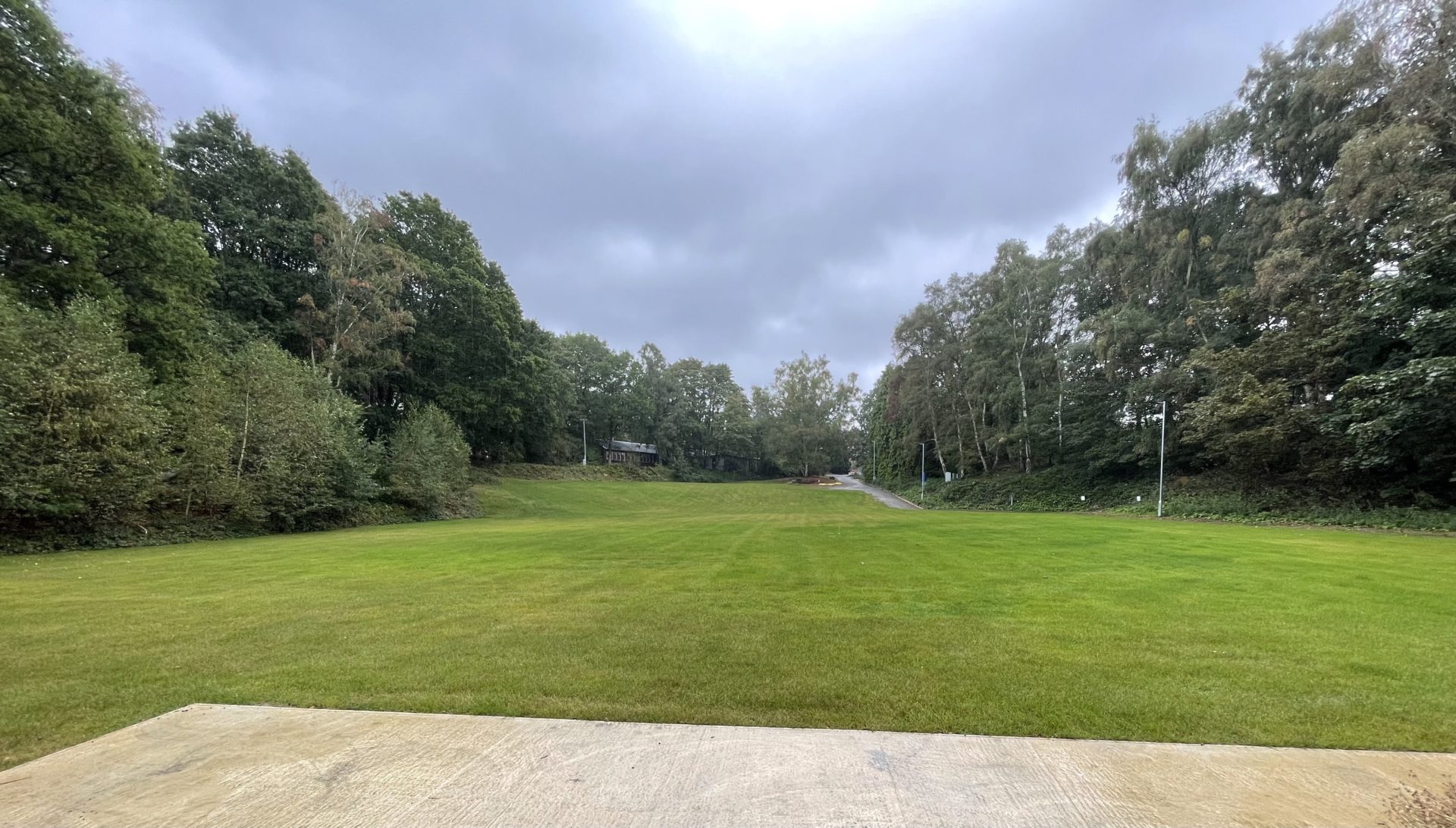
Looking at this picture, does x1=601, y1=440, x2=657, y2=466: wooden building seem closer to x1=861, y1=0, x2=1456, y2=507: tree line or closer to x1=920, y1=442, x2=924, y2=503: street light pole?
x1=920, y1=442, x2=924, y2=503: street light pole

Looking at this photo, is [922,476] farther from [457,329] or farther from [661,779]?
[661,779]

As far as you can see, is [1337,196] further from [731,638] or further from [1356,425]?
[731,638]

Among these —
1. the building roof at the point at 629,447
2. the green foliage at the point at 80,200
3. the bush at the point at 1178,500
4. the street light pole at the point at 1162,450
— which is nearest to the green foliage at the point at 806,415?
the building roof at the point at 629,447

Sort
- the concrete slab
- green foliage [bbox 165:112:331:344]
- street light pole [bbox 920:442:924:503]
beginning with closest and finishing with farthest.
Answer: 1. the concrete slab
2. green foliage [bbox 165:112:331:344]
3. street light pole [bbox 920:442:924:503]

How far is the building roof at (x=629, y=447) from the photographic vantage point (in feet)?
230

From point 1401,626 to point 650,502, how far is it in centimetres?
3489

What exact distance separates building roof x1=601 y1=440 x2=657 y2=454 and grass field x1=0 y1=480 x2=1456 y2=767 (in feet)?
196

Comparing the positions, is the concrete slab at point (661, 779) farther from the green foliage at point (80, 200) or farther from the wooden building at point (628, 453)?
the wooden building at point (628, 453)

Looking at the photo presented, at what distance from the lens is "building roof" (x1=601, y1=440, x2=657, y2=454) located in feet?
230

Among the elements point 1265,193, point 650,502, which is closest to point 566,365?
point 650,502

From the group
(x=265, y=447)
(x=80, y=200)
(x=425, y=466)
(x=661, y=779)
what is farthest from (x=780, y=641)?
(x=80, y=200)

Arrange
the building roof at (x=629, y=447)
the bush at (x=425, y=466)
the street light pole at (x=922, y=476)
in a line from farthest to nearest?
the building roof at (x=629, y=447) < the street light pole at (x=922, y=476) < the bush at (x=425, y=466)

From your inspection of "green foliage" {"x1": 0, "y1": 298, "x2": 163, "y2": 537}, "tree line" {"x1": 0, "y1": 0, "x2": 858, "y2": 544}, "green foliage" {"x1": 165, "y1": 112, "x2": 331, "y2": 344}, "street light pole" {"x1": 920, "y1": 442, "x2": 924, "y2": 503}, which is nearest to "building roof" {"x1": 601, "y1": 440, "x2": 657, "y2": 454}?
"tree line" {"x1": 0, "y1": 0, "x2": 858, "y2": 544}

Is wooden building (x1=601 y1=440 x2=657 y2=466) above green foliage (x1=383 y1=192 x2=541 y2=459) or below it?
below
